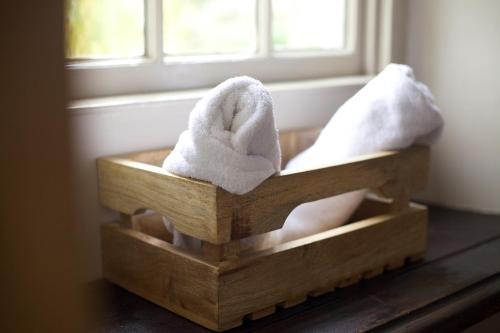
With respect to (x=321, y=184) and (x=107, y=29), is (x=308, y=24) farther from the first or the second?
(x=321, y=184)

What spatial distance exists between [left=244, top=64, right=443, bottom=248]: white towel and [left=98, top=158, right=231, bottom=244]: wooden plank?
0.20 m

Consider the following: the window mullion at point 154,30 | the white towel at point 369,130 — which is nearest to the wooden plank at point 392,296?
the white towel at point 369,130

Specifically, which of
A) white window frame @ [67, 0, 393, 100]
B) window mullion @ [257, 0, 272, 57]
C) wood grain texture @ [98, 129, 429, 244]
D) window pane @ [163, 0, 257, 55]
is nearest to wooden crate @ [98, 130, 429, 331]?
wood grain texture @ [98, 129, 429, 244]

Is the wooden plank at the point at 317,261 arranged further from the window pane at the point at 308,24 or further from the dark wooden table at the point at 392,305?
the window pane at the point at 308,24

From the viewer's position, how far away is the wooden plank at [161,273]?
0.84m

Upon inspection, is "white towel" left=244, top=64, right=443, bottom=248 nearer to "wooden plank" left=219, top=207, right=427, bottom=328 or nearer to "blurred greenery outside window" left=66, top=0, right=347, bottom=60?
"wooden plank" left=219, top=207, right=427, bottom=328

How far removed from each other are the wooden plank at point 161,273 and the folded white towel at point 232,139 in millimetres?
114

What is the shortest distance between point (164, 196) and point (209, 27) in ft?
1.57

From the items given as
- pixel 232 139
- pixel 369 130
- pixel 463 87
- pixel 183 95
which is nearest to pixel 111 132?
pixel 183 95

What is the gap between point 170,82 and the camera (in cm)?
117

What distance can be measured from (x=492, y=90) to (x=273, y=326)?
0.71m

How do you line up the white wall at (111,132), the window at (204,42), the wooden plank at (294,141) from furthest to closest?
the wooden plank at (294,141) → the window at (204,42) → the white wall at (111,132)

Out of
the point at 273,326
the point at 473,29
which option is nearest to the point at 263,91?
the point at 273,326

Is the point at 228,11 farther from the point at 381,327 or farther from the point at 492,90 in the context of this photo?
the point at 381,327
